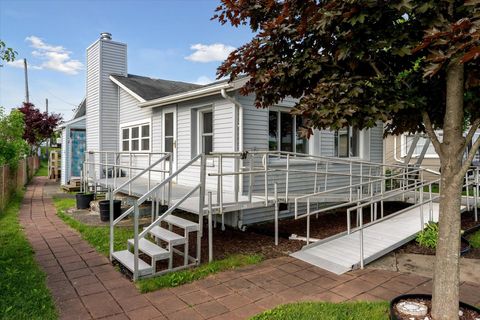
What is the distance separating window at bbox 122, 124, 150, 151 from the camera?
11297mm

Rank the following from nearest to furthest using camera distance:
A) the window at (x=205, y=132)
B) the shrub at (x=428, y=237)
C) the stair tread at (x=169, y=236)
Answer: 1. the stair tread at (x=169, y=236)
2. the shrub at (x=428, y=237)
3. the window at (x=205, y=132)

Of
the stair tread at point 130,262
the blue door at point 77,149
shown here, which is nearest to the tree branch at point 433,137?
the stair tread at point 130,262

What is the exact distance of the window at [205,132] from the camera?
8691 millimetres

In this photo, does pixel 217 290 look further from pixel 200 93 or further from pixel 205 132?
pixel 205 132

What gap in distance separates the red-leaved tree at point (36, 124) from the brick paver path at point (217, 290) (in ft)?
71.3

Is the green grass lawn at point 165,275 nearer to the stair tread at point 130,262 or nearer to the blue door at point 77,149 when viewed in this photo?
the stair tread at point 130,262

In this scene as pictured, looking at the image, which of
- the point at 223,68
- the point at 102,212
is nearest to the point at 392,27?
the point at 223,68

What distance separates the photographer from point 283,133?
27.9 ft

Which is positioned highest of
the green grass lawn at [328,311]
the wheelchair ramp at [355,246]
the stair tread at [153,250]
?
the stair tread at [153,250]

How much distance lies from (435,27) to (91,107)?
45.1ft

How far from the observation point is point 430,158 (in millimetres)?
15188

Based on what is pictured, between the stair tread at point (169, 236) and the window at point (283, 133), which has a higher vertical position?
the window at point (283, 133)

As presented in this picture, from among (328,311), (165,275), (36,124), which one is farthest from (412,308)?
(36,124)

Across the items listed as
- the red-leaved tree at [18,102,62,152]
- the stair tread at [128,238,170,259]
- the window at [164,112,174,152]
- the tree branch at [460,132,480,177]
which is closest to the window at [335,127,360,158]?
the window at [164,112,174,152]
